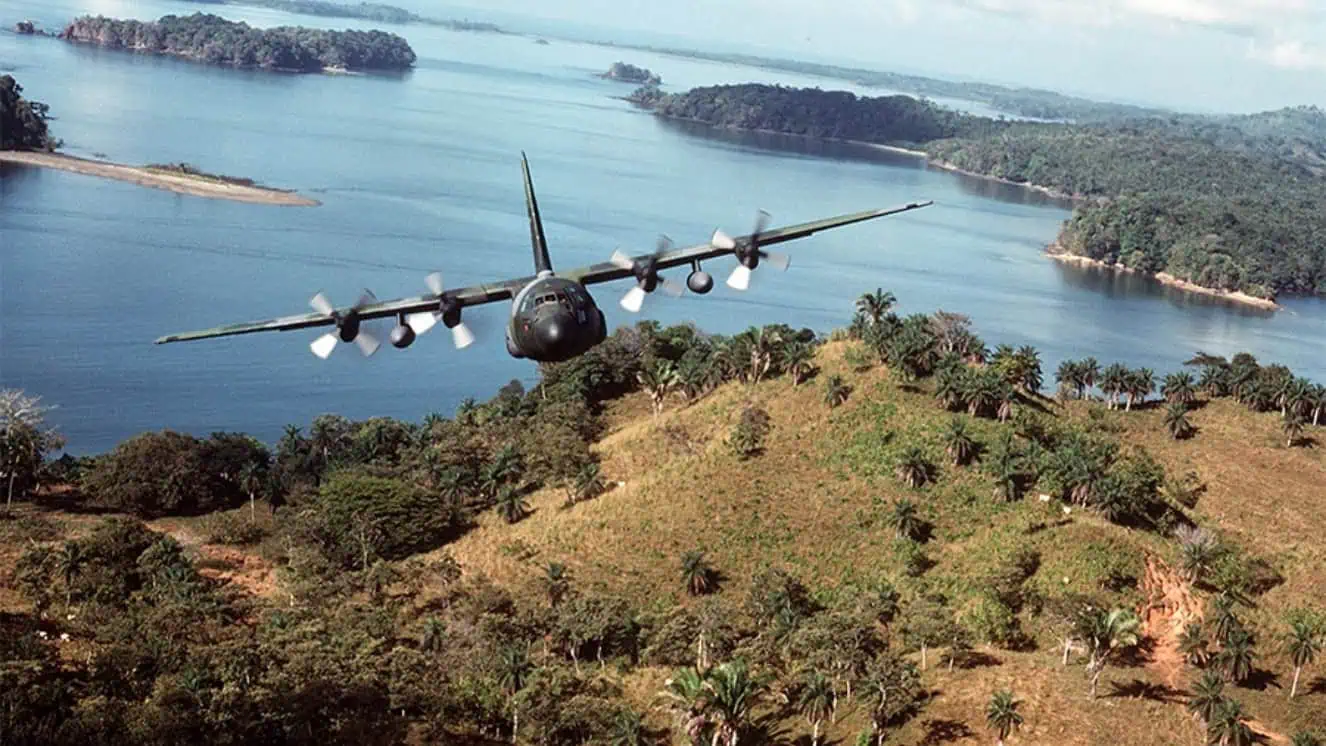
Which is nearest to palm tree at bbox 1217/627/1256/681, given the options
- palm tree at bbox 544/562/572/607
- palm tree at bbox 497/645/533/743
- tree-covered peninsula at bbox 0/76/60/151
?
palm tree at bbox 497/645/533/743

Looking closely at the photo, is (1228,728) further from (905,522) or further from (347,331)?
(347,331)

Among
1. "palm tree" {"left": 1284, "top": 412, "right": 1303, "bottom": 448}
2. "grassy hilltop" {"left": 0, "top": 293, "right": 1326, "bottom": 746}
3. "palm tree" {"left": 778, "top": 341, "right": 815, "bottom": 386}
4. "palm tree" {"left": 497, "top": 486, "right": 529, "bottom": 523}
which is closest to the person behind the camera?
"grassy hilltop" {"left": 0, "top": 293, "right": 1326, "bottom": 746}

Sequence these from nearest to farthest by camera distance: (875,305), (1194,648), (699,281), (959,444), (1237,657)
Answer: (699,281) < (1237,657) < (1194,648) < (959,444) < (875,305)

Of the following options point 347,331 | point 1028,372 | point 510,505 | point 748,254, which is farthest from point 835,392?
point 347,331

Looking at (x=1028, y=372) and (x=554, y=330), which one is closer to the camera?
(x=554, y=330)

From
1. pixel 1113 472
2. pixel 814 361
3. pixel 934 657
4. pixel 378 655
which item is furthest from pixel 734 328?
pixel 378 655

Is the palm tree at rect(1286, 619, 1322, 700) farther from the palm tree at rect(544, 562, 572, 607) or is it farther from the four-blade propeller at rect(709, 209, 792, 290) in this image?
the four-blade propeller at rect(709, 209, 792, 290)

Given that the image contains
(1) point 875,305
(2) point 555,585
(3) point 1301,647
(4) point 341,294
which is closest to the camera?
(3) point 1301,647
